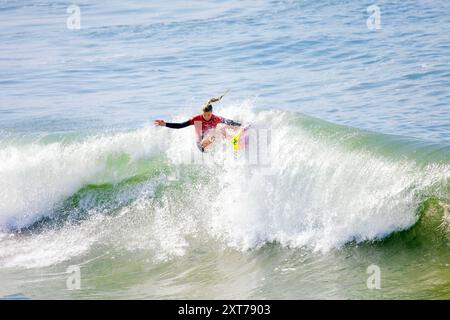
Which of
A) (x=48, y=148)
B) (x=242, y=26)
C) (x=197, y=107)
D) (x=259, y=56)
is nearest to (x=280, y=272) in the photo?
(x=48, y=148)

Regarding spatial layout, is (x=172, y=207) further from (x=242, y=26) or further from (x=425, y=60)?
(x=242, y=26)

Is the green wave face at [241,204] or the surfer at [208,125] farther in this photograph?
the surfer at [208,125]

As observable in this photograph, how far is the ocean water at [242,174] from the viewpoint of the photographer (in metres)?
9.81

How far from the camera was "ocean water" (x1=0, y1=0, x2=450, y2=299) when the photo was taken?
9812mm

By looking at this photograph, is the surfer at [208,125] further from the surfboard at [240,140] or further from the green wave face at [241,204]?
the green wave face at [241,204]

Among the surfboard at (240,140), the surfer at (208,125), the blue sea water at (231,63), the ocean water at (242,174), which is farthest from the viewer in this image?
the blue sea water at (231,63)

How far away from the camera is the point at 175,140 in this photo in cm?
1388

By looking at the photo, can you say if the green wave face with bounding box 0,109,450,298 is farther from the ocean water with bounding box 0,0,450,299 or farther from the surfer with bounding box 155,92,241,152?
the surfer with bounding box 155,92,241,152

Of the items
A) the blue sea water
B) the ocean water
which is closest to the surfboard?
the ocean water

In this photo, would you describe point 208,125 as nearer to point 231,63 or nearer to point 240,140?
point 240,140

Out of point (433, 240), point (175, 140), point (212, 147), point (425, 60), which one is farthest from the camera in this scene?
point (425, 60)

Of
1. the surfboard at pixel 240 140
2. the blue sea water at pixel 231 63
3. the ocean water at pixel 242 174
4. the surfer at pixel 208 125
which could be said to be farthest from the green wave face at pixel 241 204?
the blue sea water at pixel 231 63

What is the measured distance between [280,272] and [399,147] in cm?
311

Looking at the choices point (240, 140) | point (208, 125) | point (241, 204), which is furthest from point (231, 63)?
point (241, 204)
